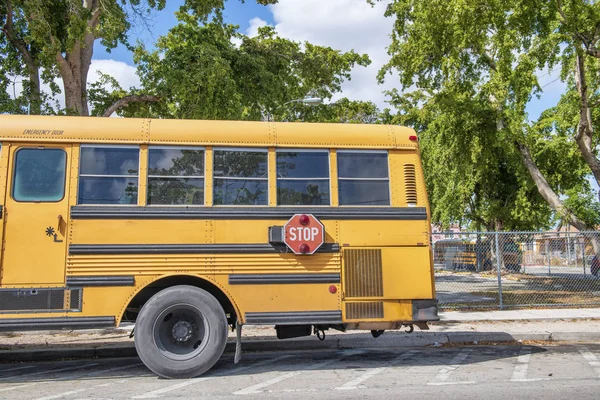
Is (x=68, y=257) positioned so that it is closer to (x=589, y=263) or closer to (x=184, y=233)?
(x=184, y=233)

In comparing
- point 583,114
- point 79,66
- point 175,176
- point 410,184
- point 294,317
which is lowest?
point 294,317

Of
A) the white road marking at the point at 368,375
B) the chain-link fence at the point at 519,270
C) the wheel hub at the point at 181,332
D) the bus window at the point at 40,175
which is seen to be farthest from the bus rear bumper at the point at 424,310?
the chain-link fence at the point at 519,270

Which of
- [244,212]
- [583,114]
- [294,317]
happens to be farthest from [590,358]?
[583,114]

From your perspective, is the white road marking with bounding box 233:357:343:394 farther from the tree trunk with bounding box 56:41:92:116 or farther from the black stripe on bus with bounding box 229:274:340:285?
the tree trunk with bounding box 56:41:92:116

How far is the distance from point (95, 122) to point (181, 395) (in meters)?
3.60

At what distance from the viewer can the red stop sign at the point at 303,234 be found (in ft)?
22.3

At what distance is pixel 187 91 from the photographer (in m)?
14.0

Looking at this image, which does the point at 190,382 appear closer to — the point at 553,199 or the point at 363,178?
the point at 363,178

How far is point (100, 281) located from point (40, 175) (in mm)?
1534

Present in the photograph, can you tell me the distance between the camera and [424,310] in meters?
6.97

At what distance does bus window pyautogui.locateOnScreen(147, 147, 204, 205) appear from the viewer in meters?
6.71

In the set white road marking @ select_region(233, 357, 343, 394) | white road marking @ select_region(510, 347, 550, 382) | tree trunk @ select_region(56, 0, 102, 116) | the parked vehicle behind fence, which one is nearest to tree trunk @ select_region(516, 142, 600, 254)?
the parked vehicle behind fence

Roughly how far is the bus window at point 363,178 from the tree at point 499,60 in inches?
330

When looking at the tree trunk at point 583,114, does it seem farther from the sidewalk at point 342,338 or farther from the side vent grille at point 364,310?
the side vent grille at point 364,310
